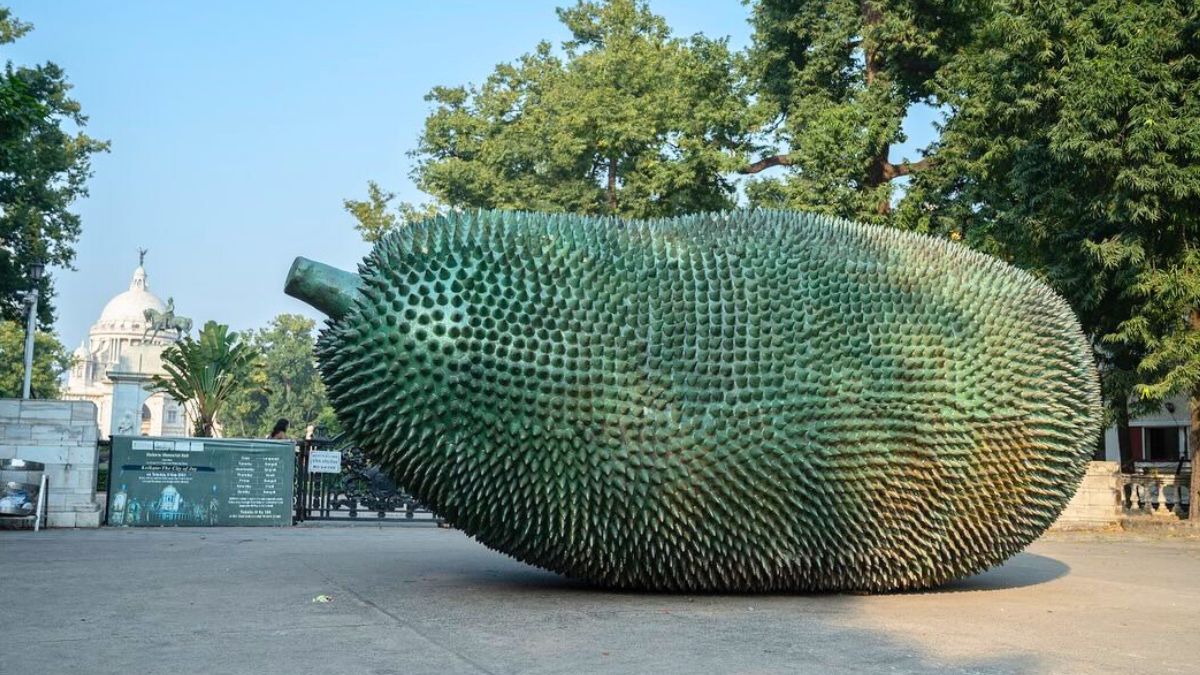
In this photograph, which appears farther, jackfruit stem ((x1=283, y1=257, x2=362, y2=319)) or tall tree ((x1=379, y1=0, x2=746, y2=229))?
tall tree ((x1=379, y1=0, x2=746, y2=229))

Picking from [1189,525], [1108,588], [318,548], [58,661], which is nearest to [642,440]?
[58,661]

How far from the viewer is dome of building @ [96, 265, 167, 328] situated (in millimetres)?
117688

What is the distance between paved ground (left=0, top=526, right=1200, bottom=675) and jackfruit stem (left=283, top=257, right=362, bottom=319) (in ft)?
6.56

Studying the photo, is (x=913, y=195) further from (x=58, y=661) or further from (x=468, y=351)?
(x=58, y=661)

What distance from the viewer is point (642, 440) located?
660cm

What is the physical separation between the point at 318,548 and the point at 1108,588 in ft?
26.1

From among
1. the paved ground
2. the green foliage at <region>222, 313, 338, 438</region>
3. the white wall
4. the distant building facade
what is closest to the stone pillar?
the white wall

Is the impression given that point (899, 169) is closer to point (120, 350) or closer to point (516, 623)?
point (516, 623)

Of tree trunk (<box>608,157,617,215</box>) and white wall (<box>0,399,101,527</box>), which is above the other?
tree trunk (<box>608,157,617,215</box>)

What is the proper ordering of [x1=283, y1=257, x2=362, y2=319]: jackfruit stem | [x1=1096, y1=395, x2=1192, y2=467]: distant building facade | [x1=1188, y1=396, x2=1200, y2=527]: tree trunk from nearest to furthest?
[x1=283, y1=257, x2=362, y2=319]: jackfruit stem < [x1=1188, y1=396, x2=1200, y2=527]: tree trunk < [x1=1096, y1=395, x2=1192, y2=467]: distant building facade

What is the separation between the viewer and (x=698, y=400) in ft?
22.1

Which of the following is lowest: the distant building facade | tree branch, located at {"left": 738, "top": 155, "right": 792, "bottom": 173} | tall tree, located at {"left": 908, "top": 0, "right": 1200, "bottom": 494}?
the distant building facade

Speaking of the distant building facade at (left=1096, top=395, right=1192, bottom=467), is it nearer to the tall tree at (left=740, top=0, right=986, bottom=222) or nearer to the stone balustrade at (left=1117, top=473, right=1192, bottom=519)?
the stone balustrade at (left=1117, top=473, right=1192, bottom=519)

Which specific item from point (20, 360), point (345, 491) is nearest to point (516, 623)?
point (345, 491)
